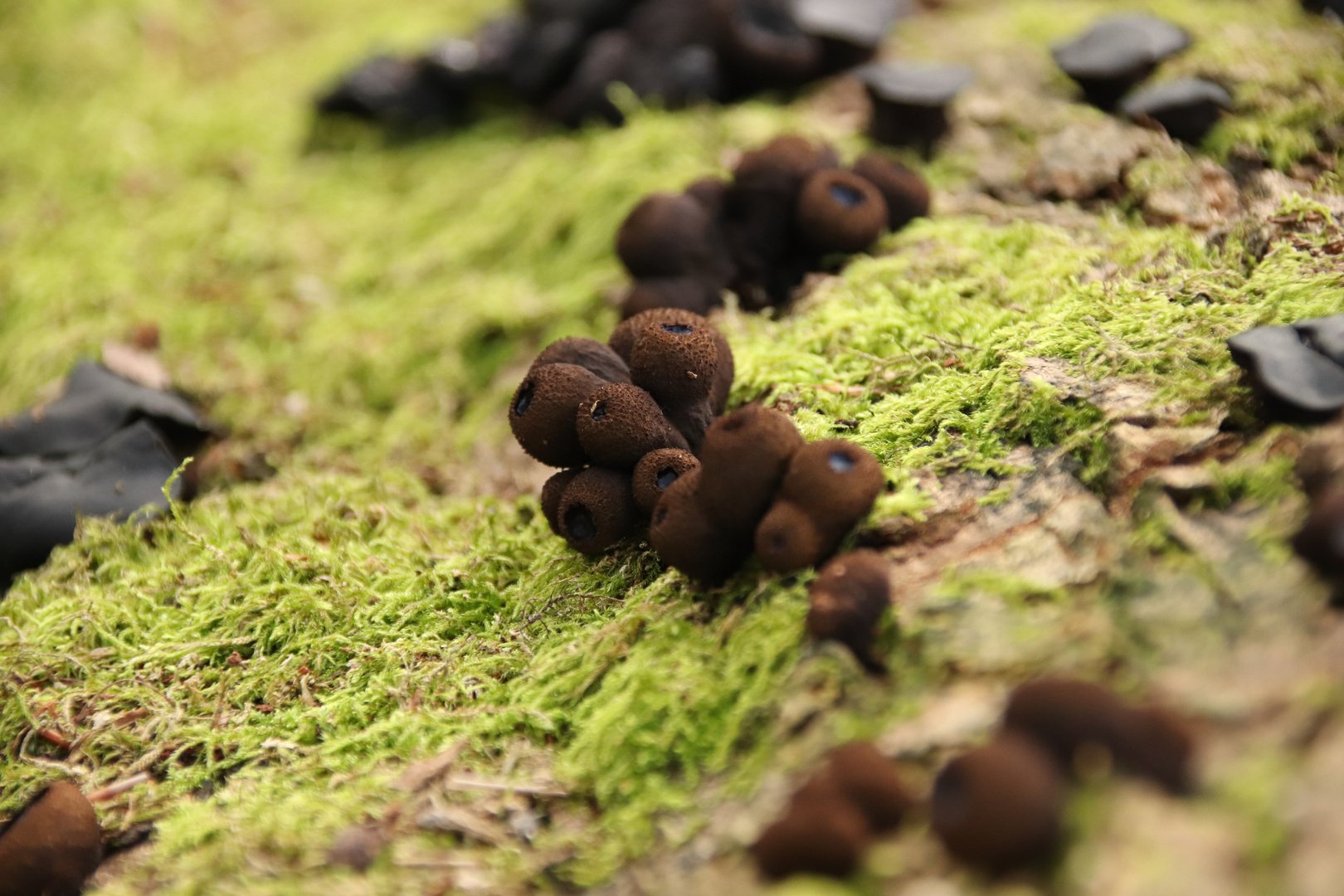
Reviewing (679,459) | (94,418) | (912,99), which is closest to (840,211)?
(912,99)

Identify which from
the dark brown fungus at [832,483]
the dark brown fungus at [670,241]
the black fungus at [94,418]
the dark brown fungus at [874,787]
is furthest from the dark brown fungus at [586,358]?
the black fungus at [94,418]

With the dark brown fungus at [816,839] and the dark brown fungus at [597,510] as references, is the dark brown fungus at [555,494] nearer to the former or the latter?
the dark brown fungus at [597,510]

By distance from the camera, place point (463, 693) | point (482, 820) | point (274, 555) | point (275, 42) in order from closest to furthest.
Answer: point (482, 820), point (463, 693), point (274, 555), point (275, 42)

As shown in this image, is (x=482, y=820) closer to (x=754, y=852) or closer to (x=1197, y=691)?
(x=754, y=852)

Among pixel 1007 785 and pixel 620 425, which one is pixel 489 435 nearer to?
pixel 620 425

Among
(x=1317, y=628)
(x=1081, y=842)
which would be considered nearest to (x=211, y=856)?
(x=1081, y=842)

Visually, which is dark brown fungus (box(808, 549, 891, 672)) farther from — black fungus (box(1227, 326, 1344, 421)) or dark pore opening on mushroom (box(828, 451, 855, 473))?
black fungus (box(1227, 326, 1344, 421))
